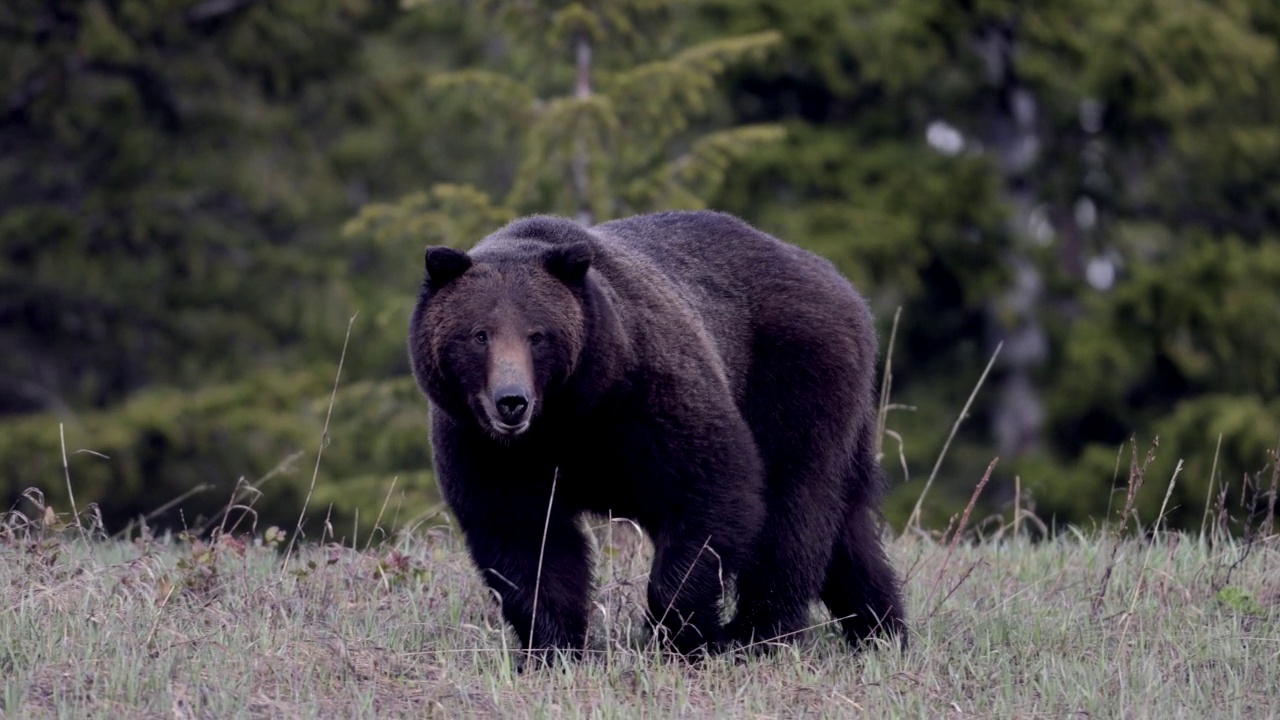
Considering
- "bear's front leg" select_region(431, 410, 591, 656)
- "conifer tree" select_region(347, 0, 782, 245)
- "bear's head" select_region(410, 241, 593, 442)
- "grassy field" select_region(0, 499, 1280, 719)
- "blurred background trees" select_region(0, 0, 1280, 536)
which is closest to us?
"grassy field" select_region(0, 499, 1280, 719)

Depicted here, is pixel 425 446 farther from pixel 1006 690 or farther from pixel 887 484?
pixel 1006 690

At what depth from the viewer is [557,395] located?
19.5ft

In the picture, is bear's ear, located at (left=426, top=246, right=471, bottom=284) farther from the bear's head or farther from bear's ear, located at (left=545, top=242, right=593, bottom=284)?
bear's ear, located at (left=545, top=242, right=593, bottom=284)

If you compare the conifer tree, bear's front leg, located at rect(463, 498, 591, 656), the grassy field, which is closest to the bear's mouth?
bear's front leg, located at rect(463, 498, 591, 656)

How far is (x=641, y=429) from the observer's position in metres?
5.96

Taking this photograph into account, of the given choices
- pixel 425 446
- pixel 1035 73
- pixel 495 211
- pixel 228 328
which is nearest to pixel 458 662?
pixel 495 211

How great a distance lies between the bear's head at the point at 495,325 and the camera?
5.79 m

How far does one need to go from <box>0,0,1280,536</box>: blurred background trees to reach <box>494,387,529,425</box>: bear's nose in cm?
964

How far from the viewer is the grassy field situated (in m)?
5.12

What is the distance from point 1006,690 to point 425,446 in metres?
10.2

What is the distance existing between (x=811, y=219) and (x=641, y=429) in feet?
40.9

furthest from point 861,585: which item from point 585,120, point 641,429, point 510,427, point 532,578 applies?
point 585,120

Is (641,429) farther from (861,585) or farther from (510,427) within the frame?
(861,585)

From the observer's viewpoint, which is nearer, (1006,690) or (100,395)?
(1006,690)
